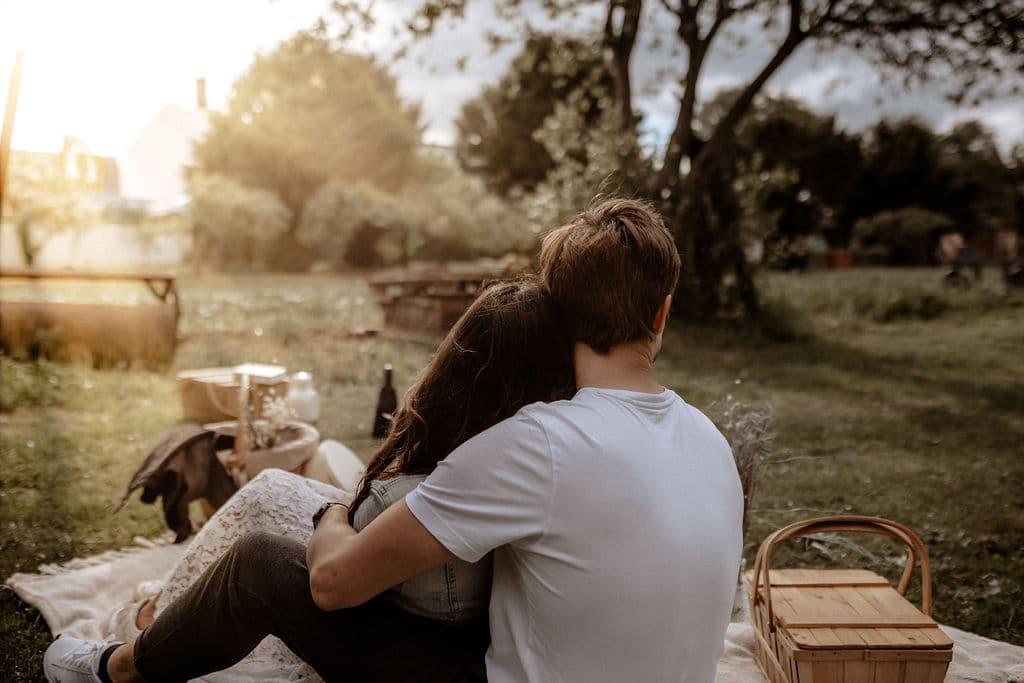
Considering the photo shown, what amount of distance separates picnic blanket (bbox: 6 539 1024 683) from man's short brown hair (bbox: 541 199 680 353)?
1.42 metres

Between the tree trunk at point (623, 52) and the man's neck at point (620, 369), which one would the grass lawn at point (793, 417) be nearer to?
the man's neck at point (620, 369)

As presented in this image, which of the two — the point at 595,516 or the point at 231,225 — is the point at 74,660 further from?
the point at 231,225

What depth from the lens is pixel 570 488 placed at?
1.43 meters

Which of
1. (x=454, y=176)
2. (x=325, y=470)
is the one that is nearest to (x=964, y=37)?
(x=325, y=470)

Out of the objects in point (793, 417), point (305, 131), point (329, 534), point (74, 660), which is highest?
point (305, 131)

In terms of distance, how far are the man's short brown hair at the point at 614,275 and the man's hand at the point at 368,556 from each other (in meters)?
0.52

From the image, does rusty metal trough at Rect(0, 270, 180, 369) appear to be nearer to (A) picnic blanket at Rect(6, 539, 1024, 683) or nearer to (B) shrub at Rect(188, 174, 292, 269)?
(A) picnic blanket at Rect(6, 539, 1024, 683)

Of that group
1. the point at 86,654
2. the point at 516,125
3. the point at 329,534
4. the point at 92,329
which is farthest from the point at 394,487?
the point at 516,125

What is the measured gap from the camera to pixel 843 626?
89.7 inches

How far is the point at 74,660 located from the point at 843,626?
7.09 feet

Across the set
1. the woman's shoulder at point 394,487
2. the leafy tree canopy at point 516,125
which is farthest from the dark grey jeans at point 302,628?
the leafy tree canopy at point 516,125

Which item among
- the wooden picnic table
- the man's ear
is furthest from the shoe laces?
the wooden picnic table

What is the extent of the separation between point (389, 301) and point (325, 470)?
6.69 metres

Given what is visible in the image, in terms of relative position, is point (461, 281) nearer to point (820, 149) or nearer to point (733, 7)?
point (733, 7)
